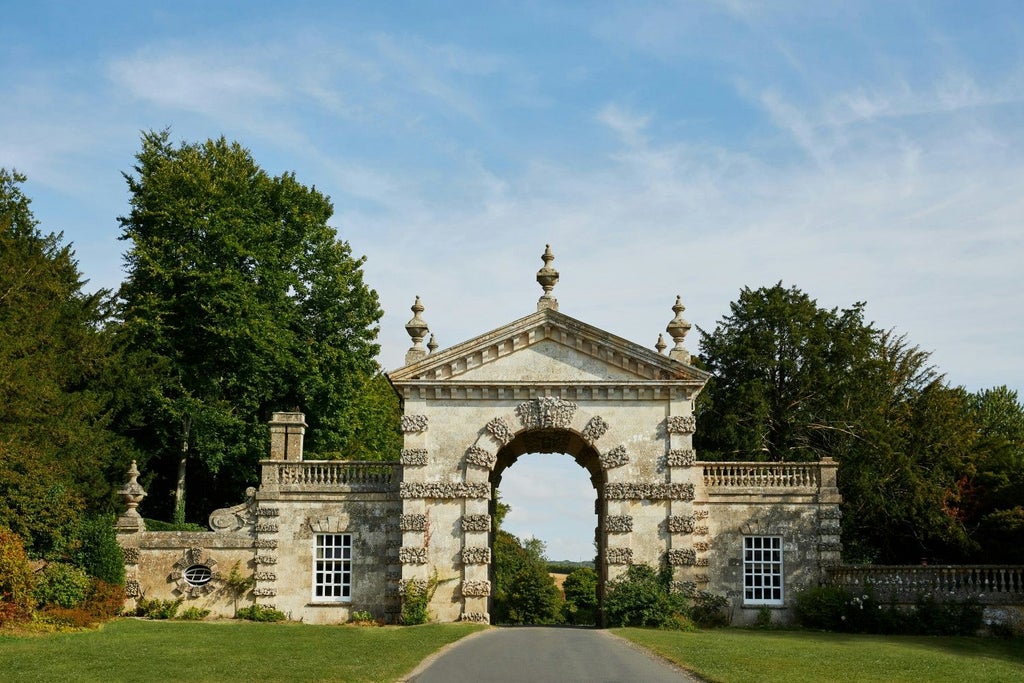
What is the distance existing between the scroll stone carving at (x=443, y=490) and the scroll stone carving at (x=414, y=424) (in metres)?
1.61

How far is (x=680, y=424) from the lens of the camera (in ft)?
116

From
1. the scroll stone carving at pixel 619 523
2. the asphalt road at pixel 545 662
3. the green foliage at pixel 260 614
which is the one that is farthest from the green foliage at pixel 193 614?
the scroll stone carving at pixel 619 523

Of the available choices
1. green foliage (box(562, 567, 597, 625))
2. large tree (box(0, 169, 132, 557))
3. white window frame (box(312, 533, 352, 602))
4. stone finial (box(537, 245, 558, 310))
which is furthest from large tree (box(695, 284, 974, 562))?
green foliage (box(562, 567, 597, 625))

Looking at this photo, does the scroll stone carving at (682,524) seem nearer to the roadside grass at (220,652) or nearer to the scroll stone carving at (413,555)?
the roadside grass at (220,652)

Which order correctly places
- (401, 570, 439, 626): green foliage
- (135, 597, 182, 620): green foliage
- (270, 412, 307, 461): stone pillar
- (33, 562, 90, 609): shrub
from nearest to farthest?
(33, 562, 90, 609): shrub, (401, 570, 439, 626): green foliage, (135, 597, 182, 620): green foliage, (270, 412, 307, 461): stone pillar

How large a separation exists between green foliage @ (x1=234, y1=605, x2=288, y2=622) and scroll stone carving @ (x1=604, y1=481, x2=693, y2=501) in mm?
10776

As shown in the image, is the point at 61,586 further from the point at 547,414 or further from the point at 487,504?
the point at 547,414

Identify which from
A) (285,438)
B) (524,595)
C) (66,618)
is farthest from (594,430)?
(524,595)

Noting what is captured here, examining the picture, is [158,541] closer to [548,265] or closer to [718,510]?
[548,265]

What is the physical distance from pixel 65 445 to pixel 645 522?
17335 mm

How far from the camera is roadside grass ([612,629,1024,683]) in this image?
2058 cm

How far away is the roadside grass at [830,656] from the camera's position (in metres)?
20.6

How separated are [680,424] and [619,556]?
4474 mm

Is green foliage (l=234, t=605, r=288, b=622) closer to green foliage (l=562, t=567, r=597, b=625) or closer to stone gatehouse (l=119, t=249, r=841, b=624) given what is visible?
stone gatehouse (l=119, t=249, r=841, b=624)
